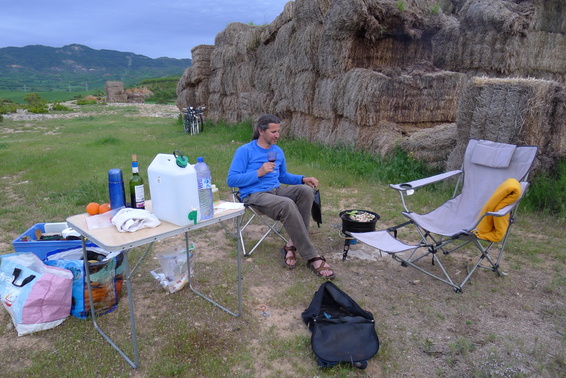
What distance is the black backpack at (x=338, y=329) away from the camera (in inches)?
97.7

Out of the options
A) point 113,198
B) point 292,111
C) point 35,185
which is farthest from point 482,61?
point 35,185

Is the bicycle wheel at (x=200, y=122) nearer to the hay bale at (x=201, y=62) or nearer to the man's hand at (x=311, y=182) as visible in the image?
the hay bale at (x=201, y=62)

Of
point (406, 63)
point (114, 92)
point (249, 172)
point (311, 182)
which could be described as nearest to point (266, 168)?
point (249, 172)

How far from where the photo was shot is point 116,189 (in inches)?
107

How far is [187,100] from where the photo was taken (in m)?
15.9

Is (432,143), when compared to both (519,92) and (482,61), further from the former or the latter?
(482,61)

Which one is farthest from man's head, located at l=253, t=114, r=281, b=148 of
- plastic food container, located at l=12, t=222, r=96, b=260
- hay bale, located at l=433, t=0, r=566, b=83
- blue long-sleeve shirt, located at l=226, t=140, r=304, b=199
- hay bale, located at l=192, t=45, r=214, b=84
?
hay bale, located at l=192, t=45, r=214, b=84

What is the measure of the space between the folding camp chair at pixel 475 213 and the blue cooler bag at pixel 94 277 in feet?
6.74

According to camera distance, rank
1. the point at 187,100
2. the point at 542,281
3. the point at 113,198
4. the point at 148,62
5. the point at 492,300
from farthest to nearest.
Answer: the point at 148,62
the point at 187,100
the point at 542,281
the point at 492,300
the point at 113,198

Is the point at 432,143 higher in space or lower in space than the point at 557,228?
higher

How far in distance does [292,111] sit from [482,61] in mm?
4181

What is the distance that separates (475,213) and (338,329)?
2.05 metres

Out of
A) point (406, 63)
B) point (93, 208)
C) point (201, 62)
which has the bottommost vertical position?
point (93, 208)

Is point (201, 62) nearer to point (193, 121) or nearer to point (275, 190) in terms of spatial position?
point (193, 121)
